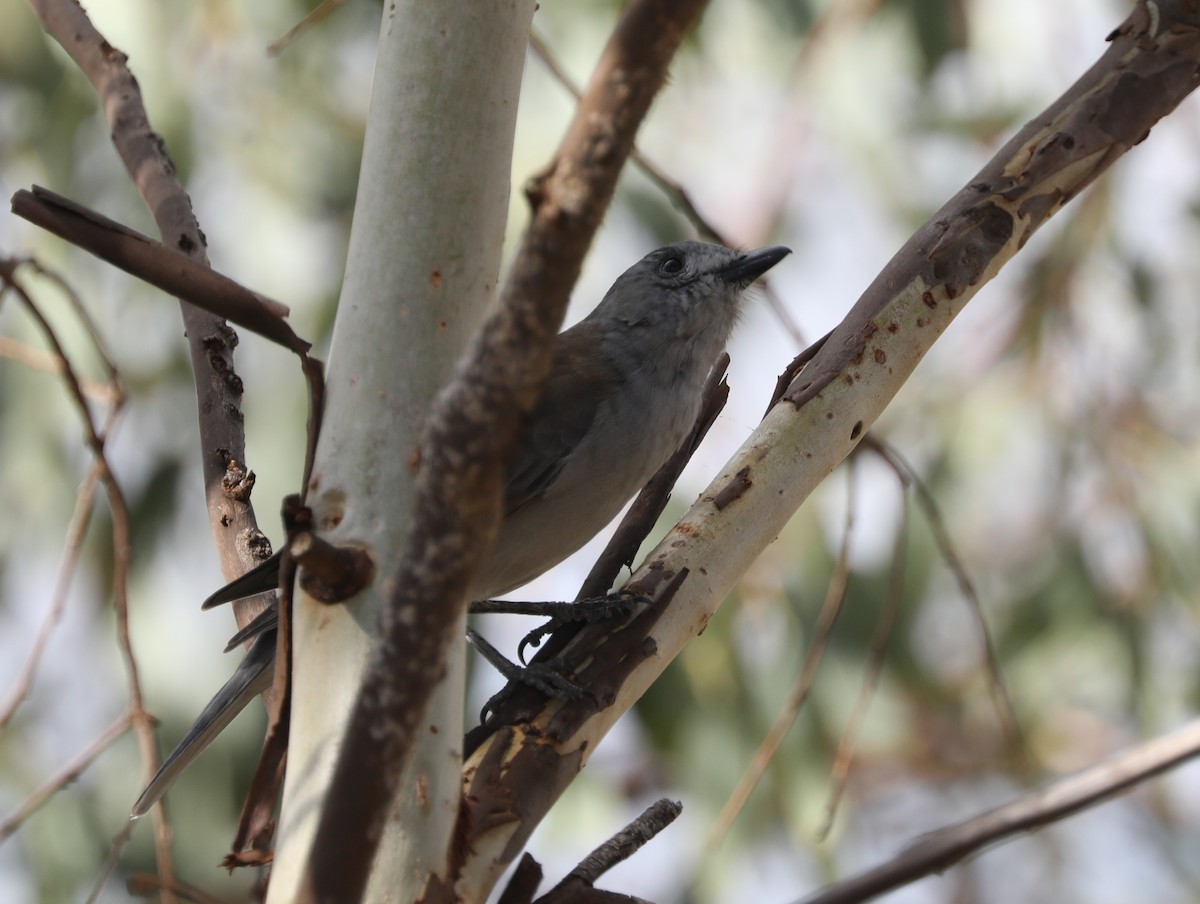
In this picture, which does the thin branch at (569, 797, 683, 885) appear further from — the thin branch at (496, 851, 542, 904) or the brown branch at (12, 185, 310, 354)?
the brown branch at (12, 185, 310, 354)

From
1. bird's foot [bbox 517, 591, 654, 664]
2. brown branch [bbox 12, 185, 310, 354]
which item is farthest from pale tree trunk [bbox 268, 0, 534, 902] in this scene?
bird's foot [bbox 517, 591, 654, 664]

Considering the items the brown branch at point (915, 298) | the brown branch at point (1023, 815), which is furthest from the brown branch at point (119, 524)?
the brown branch at point (1023, 815)

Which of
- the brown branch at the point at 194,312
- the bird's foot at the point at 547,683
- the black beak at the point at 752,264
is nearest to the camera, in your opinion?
the bird's foot at the point at 547,683

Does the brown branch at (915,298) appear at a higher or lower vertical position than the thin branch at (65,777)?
higher

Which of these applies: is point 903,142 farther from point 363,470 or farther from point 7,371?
point 363,470

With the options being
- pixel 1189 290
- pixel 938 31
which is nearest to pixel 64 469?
pixel 938 31

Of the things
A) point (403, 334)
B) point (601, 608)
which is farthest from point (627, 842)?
point (403, 334)

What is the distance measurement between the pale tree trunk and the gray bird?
2.37 feet

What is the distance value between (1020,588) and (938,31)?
200 centimetres

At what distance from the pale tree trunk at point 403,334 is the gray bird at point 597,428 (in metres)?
0.72

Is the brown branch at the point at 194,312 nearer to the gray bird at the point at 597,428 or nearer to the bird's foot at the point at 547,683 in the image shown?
the gray bird at the point at 597,428

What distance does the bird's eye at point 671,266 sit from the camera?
9.33ft

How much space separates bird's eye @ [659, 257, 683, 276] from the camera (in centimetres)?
284

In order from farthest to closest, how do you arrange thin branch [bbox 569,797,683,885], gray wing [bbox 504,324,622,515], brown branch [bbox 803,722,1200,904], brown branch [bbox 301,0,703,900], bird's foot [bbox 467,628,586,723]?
gray wing [bbox 504,324,622,515] < bird's foot [bbox 467,628,586,723] < thin branch [bbox 569,797,683,885] < brown branch [bbox 301,0,703,900] < brown branch [bbox 803,722,1200,904]
